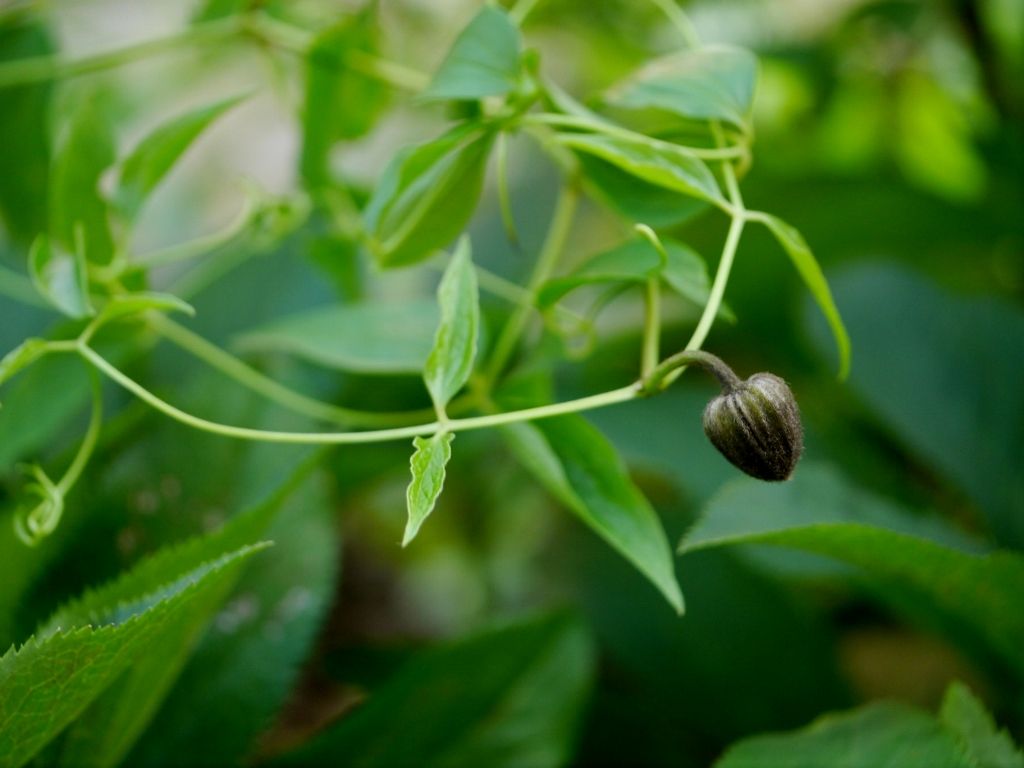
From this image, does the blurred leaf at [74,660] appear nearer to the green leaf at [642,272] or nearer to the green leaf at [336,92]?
the green leaf at [642,272]

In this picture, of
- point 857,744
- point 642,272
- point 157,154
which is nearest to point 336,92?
point 157,154

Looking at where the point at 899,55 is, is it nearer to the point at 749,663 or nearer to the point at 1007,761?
the point at 749,663

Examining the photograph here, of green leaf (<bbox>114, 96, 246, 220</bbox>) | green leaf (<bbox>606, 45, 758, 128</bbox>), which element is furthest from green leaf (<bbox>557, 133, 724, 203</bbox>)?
green leaf (<bbox>114, 96, 246, 220</bbox>)

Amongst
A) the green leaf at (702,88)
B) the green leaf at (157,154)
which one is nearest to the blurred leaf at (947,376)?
the green leaf at (702,88)

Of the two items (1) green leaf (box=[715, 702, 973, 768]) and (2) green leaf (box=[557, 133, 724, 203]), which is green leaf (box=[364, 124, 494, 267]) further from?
(1) green leaf (box=[715, 702, 973, 768])

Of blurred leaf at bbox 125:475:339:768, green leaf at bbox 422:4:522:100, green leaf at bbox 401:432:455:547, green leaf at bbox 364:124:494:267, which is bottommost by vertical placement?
blurred leaf at bbox 125:475:339:768

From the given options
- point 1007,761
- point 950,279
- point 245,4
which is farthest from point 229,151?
point 1007,761
